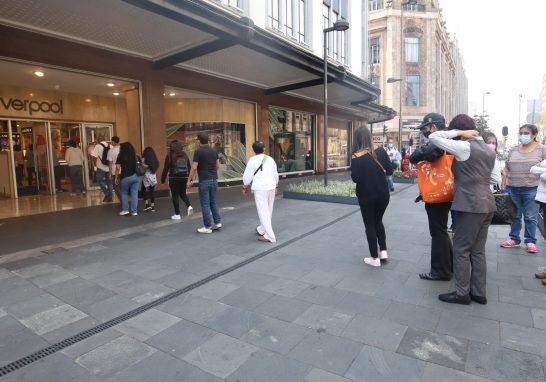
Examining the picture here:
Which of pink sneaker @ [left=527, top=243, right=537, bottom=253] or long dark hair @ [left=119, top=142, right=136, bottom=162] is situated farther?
long dark hair @ [left=119, top=142, right=136, bottom=162]

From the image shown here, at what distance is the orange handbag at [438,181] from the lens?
145 inches

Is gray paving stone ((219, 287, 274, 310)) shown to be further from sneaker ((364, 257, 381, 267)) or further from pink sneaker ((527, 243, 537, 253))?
pink sneaker ((527, 243, 537, 253))

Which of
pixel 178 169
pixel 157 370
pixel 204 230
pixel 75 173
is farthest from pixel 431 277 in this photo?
pixel 75 173

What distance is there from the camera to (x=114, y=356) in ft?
8.89

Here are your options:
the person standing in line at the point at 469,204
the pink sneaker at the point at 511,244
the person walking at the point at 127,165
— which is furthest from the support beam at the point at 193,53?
the pink sneaker at the point at 511,244

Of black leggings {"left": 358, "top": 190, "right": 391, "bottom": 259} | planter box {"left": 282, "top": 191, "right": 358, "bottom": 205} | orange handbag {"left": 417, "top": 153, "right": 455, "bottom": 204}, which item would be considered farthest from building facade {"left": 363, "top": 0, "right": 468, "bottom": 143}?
orange handbag {"left": 417, "top": 153, "right": 455, "bottom": 204}

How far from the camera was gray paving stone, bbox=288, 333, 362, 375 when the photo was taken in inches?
99.8

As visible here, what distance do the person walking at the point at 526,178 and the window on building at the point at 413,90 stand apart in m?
40.9

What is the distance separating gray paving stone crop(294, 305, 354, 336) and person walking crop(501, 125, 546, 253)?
3642 mm

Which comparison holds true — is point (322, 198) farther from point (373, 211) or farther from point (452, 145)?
point (452, 145)

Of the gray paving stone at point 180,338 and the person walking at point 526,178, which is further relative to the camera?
the person walking at point 526,178

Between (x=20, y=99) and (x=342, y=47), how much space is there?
1569 cm

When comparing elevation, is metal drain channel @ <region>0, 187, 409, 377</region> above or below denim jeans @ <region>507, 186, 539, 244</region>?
below

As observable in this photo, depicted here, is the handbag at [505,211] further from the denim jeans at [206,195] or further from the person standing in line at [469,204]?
the denim jeans at [206,195]
